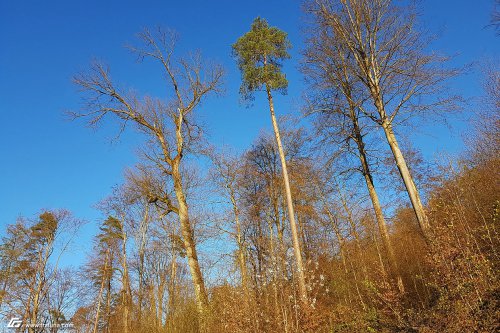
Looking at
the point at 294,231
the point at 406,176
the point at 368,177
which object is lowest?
the point at 294,231

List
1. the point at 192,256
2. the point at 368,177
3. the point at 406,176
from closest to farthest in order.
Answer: the point at 406,176, the point at 192,256, the point at 368,177

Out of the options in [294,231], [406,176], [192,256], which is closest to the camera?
[406,176]

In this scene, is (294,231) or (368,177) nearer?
(294,231)

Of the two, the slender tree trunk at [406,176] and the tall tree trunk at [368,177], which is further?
the tall tree trunk at [368,177]

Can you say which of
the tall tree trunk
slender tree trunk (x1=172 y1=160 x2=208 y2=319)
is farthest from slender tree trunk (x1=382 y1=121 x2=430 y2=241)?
slender tree trunk (x1=172 y1=160 x2=208 y2=319)

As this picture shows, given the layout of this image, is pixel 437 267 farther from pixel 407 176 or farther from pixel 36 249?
pixel 36 249

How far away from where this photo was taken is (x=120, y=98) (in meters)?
12.8

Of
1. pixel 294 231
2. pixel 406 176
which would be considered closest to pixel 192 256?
pixel 294 231

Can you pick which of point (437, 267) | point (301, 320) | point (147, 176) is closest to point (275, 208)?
point (147, 176)

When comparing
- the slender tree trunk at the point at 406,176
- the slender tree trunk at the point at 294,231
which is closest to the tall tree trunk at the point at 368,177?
the slender tree trunk at the point at 406,176

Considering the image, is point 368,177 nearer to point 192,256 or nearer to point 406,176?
point 406,176

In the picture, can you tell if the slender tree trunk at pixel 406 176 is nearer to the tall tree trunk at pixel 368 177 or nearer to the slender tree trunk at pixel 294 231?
the tall tree trunk at pixel 368 177

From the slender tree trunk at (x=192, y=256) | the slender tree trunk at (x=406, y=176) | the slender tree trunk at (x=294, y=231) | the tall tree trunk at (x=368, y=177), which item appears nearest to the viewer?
the slender tree trunk at (x=406, y=176)

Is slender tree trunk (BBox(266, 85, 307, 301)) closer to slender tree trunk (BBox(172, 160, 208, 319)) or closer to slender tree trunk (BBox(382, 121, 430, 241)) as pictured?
slender tree trunk (BBox(172, 160, 208, 319))
